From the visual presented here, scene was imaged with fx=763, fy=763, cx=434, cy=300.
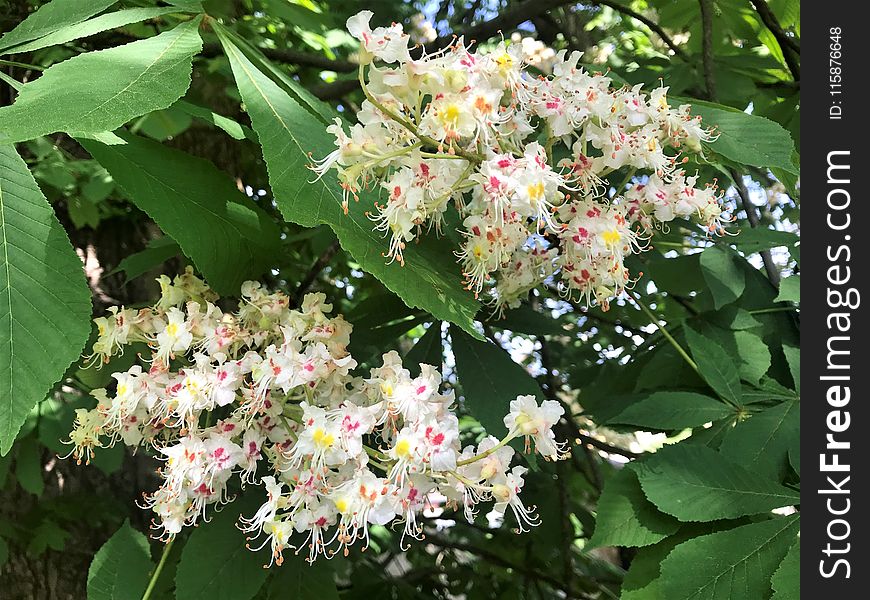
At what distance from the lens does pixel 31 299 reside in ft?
2.88

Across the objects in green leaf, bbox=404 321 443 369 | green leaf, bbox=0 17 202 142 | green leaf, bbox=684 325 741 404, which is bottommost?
green leaf, bbox=684 325 741 404

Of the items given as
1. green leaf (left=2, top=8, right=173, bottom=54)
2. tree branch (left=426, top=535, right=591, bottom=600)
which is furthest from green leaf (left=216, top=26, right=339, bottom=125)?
tree branch (left=426, top=535, right=591, bottom=600)

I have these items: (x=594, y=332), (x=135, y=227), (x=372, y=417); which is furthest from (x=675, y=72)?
(x=135, y=227)

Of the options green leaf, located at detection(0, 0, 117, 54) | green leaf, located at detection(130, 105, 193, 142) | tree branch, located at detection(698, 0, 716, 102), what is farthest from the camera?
green leaf, located at detection(130, 105, 193, 142)

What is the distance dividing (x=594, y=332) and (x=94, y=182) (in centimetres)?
159

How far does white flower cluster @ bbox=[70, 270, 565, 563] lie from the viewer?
0.88 m

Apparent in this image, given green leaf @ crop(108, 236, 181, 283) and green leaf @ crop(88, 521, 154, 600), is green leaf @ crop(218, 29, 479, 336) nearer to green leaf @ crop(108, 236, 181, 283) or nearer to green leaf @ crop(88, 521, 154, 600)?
green leaf @ crop(108, 236, 181, 283)

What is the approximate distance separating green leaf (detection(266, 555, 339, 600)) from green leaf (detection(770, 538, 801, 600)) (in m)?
0.68

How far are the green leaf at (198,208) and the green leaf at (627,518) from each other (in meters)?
0.64

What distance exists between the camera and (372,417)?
902mm

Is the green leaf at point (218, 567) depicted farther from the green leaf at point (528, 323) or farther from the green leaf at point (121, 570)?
the green leaf at point (528, 323)

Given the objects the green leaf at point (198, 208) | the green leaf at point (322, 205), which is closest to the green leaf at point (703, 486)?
the green leaf at point (322, 205)

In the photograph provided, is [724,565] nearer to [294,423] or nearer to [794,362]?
[794,362]

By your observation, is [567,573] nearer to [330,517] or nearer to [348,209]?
[330,517]
